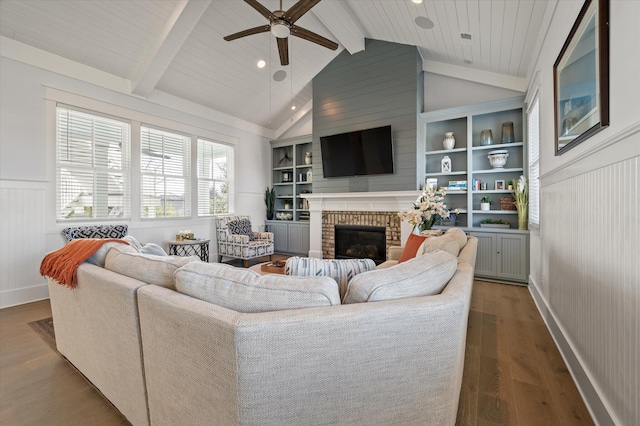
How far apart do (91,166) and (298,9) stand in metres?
3.56

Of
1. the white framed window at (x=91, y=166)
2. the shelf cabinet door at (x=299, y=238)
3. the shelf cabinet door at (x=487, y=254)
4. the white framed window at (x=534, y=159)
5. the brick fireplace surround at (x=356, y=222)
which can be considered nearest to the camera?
the white framed window at (x=534, y=159)

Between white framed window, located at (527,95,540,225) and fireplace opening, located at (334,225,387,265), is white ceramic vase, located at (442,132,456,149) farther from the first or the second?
fireplace opening, located at (334,225,387,265)

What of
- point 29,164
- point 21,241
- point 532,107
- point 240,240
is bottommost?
point 240,240

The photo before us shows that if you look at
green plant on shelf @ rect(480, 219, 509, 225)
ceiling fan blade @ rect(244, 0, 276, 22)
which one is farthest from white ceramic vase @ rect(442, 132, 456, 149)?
ceiling fan blade @ rect(244, 0, 276, 22)

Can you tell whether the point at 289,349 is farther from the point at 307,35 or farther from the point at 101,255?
the point at 307,35

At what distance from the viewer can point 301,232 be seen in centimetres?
637

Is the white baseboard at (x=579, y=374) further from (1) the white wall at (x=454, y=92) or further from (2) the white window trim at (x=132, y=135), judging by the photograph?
(2) the white window trim at (x=132, y=135)

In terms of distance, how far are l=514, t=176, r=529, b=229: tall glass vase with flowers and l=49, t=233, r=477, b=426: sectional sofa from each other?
3593 millimetres

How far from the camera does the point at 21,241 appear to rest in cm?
344

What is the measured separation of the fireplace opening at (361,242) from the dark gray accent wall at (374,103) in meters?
0.73

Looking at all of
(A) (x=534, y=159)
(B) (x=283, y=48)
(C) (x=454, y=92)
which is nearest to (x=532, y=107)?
(A) (x=534, y=159)

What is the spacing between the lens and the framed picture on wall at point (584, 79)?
1.45 meters

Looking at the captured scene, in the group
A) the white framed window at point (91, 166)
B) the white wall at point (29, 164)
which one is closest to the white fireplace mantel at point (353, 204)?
the white framed window at point (91, 166)

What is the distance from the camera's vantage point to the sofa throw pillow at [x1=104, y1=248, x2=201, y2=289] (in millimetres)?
1391
